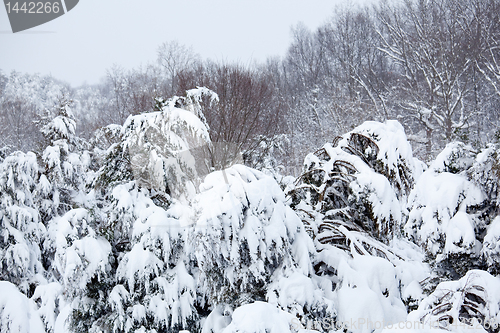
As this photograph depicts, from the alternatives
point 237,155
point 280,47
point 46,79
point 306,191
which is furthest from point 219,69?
point 46,79

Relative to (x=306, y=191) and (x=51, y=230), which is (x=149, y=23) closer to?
(x=51, y=230)

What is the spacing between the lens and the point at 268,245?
2834 millimetres

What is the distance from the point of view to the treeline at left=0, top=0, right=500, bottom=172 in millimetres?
12320

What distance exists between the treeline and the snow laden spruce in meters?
0.75

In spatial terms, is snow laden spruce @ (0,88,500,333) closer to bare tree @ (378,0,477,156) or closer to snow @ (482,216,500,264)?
snow @ (482,216,500,264)

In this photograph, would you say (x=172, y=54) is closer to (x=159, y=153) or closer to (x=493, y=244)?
(x=159, y=153)

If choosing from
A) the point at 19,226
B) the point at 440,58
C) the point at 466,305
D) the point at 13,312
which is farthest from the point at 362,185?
the point at 440,58

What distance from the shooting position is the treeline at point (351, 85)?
1232cm

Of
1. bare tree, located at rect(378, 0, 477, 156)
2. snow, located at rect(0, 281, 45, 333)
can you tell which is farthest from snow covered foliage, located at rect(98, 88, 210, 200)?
bare tree, located at rect(378, 0, 477, 156)

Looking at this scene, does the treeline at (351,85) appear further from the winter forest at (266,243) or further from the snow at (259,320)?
the snow at (259,320)

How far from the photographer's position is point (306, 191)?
15.5ft

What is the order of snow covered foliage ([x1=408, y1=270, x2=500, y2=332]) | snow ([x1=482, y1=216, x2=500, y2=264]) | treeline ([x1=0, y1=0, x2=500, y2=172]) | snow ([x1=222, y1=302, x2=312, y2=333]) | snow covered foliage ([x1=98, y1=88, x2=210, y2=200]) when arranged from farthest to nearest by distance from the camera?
treeline ([x1=0, y1=0, x2=500, y2=172]) < snow covered foliage ([x1=98, y1=88, x2=210, y2=200]) < snow ([x1=482, y1=216, x2=500, y2=264]) < snow ([x1=222, y1=302, x2=312, y2=333]) < snow covered foliage ([x1=408, y1=270, x2=500, y2=332])

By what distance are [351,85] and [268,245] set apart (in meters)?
19.8

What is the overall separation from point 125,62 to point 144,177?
1058 inches
